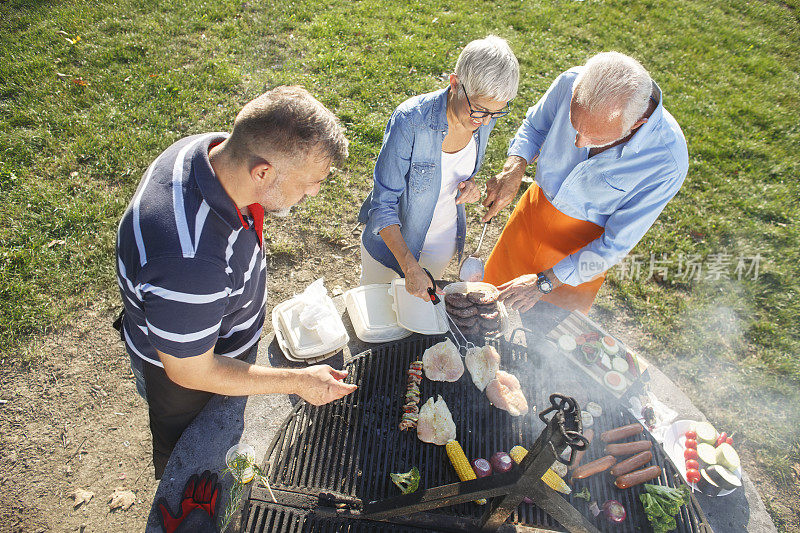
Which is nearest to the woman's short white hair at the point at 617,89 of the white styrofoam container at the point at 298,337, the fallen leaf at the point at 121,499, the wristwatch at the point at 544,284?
the wristwatch at the point at 544,284

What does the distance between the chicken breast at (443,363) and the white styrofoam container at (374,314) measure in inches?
10.6

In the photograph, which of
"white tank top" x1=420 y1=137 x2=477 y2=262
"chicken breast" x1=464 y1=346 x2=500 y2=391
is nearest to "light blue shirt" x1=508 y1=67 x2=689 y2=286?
"white tank top" x1=420 y1=137 x2=477 y2=262

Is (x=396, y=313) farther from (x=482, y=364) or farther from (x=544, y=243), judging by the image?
(x=544, y=243)

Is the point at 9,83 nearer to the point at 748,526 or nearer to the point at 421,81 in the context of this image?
the point at 421,81

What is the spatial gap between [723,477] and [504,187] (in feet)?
7.82

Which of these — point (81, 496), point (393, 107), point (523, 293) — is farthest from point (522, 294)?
point (393, 107)

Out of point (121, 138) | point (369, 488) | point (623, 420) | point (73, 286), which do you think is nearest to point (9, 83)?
point (121, 138)

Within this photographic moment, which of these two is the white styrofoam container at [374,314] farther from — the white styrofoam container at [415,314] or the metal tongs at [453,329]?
the metal tongs at [453,329]

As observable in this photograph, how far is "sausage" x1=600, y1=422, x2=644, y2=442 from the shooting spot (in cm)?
272

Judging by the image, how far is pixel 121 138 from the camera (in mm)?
5426

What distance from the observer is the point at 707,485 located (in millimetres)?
2840

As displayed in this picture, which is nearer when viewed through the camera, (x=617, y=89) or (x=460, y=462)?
(x=617, y=89)

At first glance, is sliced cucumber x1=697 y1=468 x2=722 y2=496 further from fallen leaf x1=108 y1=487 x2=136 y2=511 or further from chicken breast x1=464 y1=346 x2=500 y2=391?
fallen leaf x1=108 y1=487 x2=136 y2=511

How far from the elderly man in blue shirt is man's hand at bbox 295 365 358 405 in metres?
1.40
